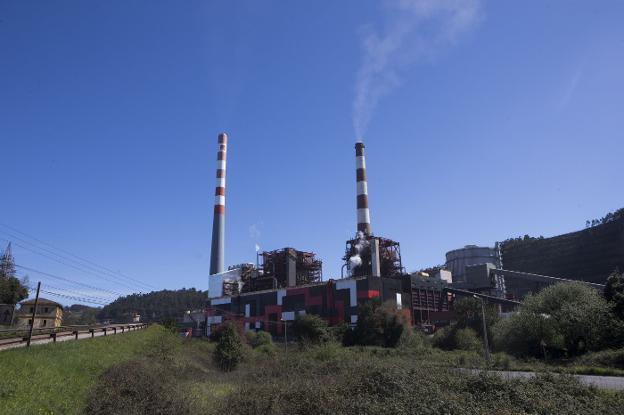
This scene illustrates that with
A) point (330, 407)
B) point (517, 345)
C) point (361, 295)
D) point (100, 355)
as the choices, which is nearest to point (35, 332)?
point (100, 355)

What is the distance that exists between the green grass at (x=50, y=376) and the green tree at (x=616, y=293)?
106 feet

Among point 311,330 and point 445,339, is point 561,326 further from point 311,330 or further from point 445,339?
point 311,330

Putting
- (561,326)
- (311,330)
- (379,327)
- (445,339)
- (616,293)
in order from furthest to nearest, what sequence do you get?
(311,330)
(379,327)
(445,339)
(561,326)
(616,293)

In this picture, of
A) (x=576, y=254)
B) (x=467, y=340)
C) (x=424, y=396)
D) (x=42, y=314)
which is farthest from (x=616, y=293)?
(x=42, y=314)

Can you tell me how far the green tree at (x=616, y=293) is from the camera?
3140cm

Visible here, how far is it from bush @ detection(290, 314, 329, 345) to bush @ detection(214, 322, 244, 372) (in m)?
16.0

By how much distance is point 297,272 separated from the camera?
8088 cm

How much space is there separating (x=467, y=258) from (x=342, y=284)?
1471 inches

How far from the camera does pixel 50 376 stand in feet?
52.9

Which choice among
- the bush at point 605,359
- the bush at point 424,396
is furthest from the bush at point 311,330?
the bush at point 424,396

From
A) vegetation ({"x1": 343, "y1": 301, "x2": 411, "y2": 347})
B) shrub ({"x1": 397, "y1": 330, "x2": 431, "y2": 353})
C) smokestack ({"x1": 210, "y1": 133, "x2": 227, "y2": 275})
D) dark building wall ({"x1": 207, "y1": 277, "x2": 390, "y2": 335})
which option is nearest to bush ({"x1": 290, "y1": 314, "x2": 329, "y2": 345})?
vegetation ({"x1": 343, "y1": 301, "x2": 411, "y2": 347})

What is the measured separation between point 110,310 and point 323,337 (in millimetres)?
148500

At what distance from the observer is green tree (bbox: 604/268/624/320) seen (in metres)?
31.4

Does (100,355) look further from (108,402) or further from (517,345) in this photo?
(517,345)
